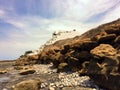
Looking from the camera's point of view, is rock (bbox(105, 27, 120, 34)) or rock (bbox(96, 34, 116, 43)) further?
rock (bbox(105, 27, 120, 34))

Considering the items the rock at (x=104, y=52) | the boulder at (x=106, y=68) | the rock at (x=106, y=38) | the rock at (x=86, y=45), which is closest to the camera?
the boulder at (x=106, y=68)

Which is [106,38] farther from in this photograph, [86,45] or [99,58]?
[99,58]

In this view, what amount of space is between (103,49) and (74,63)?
402 inches

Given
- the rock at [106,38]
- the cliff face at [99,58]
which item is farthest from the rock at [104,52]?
the rock at [106,38]

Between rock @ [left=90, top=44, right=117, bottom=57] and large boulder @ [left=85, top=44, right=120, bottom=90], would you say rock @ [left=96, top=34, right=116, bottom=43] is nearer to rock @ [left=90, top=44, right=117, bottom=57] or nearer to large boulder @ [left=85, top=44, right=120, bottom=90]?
rock @ [left=90, top=44, right=117, bottom=57]

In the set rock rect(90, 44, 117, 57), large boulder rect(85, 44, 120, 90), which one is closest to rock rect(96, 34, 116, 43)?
rock rect(90, 44, 117, 57)

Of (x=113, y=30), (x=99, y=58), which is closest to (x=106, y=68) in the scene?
(x=99, y=58)

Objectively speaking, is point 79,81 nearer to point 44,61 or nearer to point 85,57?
point 85,57

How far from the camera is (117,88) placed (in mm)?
26109

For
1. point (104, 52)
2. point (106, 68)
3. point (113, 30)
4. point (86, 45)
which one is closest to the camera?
point (106, 68)

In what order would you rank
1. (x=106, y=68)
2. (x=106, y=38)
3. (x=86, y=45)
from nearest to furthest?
(x=106, y=68) < (x=106, y=38) < (x=86, y=45)

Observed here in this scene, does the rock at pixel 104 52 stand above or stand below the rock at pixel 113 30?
below

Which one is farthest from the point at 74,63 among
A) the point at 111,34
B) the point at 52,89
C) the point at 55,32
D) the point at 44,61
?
the point at 55,32

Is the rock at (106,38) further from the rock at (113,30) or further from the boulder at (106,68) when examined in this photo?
the boulder at (106,68)
